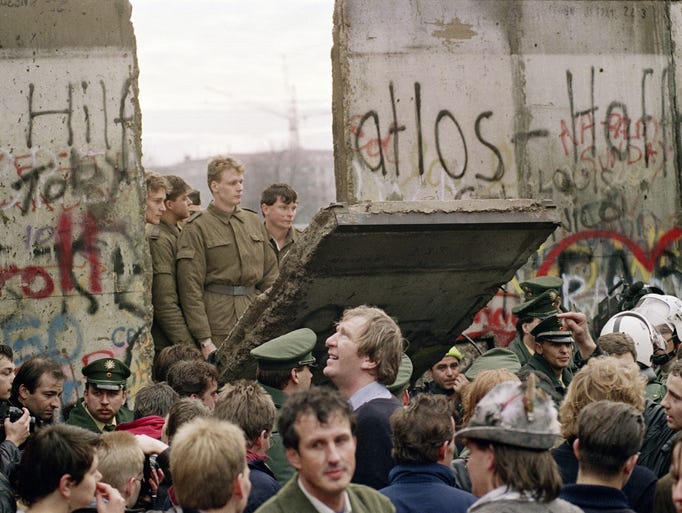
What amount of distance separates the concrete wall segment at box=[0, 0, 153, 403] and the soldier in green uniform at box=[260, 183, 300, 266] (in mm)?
1059

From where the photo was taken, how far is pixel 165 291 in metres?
10.3

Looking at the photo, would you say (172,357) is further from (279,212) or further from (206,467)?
(206,467)

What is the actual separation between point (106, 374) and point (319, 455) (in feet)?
12.1

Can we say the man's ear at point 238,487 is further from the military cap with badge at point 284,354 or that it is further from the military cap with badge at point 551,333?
the military cap with badge at point 551,333

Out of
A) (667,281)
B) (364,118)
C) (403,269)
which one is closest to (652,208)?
(667,281)

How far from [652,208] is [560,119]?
1.34 metres

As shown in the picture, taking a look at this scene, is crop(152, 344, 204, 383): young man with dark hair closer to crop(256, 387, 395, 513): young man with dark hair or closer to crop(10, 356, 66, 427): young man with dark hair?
crop(10, 356, 66, 427): young man with dark hair

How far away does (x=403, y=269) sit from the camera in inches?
320

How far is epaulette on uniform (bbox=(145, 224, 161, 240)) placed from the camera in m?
10.5

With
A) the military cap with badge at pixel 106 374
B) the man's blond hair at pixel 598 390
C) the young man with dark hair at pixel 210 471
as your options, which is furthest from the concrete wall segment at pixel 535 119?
the young man with dark hair at pixel 210 471

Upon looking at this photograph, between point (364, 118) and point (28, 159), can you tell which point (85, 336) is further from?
point (364, 118)

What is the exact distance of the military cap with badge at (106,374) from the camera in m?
7.80

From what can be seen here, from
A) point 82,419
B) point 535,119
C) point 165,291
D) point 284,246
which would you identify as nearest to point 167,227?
point 165,291

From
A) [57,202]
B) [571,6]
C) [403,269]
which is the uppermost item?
[571,6]
